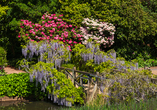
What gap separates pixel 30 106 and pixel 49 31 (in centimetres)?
709

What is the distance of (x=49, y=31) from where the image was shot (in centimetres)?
1739

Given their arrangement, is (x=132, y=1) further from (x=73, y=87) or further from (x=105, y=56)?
(x=73, y=87)

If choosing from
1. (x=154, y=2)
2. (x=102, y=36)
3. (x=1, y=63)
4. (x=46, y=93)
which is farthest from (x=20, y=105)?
(x=154, y=2)

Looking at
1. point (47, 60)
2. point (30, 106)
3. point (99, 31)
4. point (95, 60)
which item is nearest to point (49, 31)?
point (99, 31)

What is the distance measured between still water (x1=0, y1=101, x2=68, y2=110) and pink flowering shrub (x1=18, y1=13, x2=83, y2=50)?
5.97m

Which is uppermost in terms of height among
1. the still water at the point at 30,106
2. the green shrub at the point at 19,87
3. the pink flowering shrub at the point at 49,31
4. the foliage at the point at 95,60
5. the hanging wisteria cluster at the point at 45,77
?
the pink flowering shrub at the point at 49,31

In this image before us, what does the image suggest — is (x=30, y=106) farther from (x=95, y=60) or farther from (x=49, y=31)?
(x=49, y=31)

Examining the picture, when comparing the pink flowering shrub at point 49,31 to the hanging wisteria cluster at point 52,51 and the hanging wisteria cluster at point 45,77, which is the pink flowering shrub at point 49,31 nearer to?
the hanging wisteria cluster at point 52,51

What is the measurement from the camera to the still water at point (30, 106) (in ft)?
38.0

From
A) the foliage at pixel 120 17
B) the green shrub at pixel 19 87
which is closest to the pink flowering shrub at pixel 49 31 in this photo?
the foliage at pixel 120 17

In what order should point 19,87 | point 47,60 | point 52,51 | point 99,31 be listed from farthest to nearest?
1. point 99,31
2. point 52,51
3. point 47,60
4. point 19,87

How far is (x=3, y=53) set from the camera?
52.1 feet

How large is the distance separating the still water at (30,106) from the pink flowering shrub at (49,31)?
5.97 metres

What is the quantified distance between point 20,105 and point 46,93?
1.51 metres
